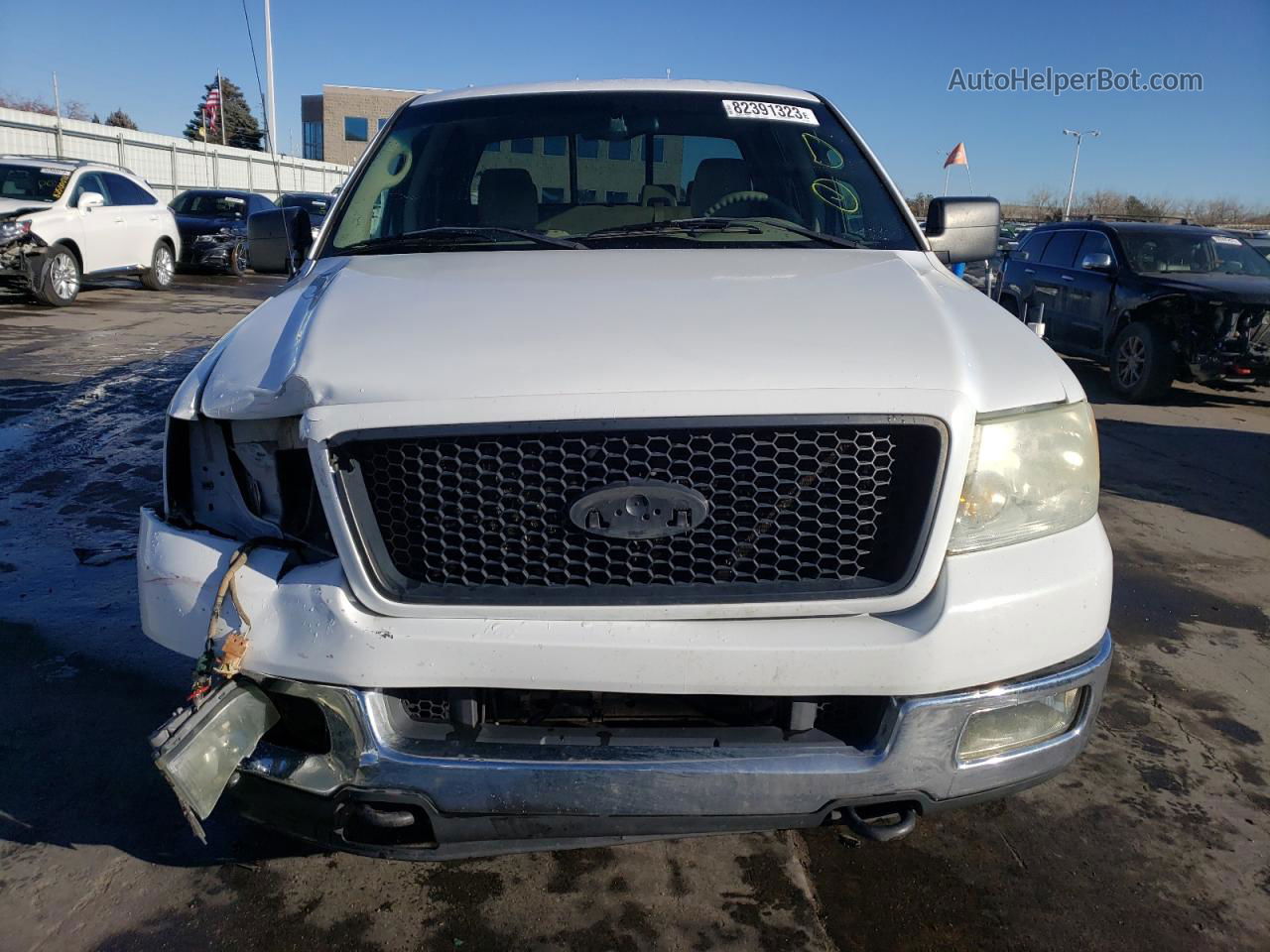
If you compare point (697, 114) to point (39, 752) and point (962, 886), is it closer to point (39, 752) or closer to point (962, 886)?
point (962, 886)

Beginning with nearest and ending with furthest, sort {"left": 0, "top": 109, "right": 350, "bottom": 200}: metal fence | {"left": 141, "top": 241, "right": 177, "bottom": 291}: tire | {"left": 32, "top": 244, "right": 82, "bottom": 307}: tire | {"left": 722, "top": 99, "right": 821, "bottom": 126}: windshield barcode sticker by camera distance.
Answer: {"left": 722, "top": 99, "right": 821, "bottom": 126}: windshield barcode sticker
{"left": 32, "top": 244, "right": 82, "bottom": 307}: tire
{"left": 141, "top": 241, "right": 177, "bottom": 291}: tire
{"left": 0, "top": 109, "right": 350, "bottom": 200}: metal fence

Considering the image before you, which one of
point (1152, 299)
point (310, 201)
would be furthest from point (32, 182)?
point (1152, 299)

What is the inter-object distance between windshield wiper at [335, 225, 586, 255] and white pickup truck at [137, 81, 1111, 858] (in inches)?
35.0

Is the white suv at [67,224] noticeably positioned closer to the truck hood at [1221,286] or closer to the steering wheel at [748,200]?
the steering wheel at [748,200]

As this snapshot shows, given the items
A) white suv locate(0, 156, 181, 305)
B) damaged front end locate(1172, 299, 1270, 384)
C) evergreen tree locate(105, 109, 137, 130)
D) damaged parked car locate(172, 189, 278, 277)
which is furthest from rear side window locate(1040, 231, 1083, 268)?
evergreen tree locate(105, 109, 137, 130)

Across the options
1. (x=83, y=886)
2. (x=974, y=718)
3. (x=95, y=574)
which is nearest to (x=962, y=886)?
(x=974, y=718)

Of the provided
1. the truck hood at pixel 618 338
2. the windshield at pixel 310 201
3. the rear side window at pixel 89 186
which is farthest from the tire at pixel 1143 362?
the rear side window at pixel 89 186

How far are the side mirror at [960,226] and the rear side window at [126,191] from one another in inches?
531

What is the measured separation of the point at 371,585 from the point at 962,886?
64.8 inches

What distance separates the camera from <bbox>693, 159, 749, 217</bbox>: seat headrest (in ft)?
11.3

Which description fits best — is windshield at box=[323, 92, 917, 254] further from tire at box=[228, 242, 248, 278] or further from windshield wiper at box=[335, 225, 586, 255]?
tire at box=[228, 242, 248, 278]

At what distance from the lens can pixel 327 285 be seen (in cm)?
249

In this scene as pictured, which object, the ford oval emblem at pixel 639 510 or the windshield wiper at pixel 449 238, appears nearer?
the ford oval emblem at pixel 639 510

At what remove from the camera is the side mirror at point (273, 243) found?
3.53 meters
